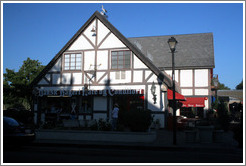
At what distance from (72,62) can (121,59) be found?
387 cm

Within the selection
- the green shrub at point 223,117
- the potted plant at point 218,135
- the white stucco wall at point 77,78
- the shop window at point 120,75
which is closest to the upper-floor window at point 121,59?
the shop window at point 120,75

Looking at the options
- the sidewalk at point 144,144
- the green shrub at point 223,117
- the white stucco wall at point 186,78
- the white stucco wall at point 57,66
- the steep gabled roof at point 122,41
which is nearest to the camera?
the sidewalk at point 144,144

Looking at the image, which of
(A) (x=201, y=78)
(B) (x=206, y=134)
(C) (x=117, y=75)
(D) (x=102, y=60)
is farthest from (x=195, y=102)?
(B) (x=206, y=134)

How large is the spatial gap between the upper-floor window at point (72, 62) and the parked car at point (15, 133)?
968 centimetres

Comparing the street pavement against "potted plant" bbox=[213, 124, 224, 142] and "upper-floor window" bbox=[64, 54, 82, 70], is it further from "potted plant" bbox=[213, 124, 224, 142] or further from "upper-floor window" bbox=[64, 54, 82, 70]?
"upper-floor window" bbox=[64, 54, 82, 70]

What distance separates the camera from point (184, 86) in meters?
24.4

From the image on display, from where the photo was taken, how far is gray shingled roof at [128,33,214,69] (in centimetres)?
2454

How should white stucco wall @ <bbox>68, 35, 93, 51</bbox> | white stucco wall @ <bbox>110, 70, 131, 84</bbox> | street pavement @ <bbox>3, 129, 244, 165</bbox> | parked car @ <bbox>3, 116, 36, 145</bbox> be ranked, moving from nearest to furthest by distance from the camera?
street pavement @ <bbox>3, 129, 244, 165</bbox>
parked car @ <bbox>3, 116, 36, 145</bbox>
white stucco wall @ <bbox>110, 70, 131, 84</bbox>
white stucco wall @ <bbox>68, 35, 93, 51</bbox>

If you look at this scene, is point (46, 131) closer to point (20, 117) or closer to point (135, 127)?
point (135, 127)

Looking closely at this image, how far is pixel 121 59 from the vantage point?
62.3 feet

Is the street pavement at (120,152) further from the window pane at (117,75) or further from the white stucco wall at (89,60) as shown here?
the white stucco wall at (89,60)

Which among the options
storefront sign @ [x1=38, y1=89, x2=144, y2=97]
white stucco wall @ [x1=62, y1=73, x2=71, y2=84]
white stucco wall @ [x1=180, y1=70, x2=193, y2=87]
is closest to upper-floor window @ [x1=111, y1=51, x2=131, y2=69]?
storefront sign @ [x1=38, y1=89, x2=144, y2=97]

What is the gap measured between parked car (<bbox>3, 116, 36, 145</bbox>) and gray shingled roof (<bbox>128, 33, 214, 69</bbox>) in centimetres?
1687

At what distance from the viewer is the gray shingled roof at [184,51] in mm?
24538
